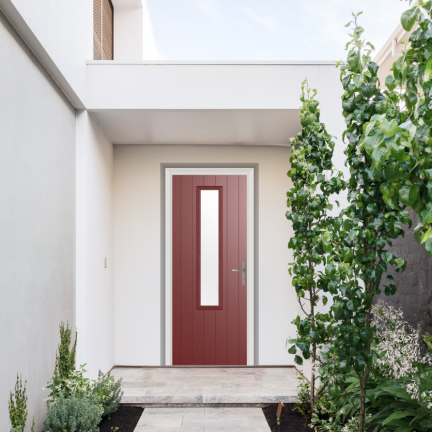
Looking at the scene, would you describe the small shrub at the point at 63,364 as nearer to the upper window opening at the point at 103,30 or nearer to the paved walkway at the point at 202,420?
the paved walkway at the point at 202,420

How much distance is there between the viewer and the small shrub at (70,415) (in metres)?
2.28

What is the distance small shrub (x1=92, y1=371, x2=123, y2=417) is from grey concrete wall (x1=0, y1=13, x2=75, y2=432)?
420mm

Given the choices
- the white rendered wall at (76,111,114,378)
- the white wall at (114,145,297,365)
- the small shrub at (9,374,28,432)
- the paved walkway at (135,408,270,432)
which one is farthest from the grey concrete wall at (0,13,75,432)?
the white wall at (114,145,297,365)

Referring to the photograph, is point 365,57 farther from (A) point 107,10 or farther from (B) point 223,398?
(A) point 107,10

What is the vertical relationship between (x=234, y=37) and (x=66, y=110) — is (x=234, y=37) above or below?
above

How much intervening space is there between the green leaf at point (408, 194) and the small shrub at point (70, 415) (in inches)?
80.3

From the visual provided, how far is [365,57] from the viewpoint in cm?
194

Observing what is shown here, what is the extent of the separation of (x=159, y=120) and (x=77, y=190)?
0.88m

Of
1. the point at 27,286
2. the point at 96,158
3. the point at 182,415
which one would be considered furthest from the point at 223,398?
the point at 96,158

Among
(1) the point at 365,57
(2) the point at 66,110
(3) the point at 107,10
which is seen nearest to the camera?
(1) the point at 365,57

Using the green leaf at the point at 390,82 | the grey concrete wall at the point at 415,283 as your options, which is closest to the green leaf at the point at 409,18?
the green leaf at the point at 390,82

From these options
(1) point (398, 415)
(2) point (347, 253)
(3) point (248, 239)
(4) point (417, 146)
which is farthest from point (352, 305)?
(3) point (248, 239)

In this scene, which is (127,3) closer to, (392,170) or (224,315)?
(224,315)

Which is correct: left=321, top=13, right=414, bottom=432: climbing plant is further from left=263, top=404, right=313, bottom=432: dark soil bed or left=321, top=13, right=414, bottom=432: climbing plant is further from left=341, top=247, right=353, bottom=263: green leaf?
left=263, top=404, right=313, bottom=432: dark soil bed
